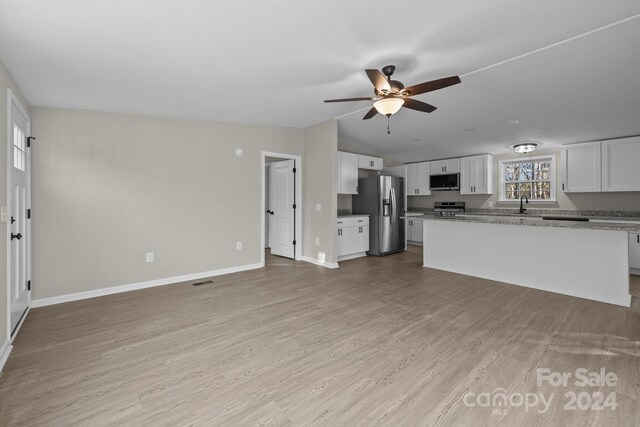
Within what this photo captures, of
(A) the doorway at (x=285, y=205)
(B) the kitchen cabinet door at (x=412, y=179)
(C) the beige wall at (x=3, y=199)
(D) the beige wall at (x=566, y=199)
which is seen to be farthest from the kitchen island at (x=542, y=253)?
(C) the beige wall at (x=3, y=199)

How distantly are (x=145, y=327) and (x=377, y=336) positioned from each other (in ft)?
7.07

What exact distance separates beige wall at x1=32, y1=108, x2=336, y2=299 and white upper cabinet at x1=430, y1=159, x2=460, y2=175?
3.53m

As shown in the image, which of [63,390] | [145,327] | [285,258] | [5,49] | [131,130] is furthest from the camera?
[285,258]

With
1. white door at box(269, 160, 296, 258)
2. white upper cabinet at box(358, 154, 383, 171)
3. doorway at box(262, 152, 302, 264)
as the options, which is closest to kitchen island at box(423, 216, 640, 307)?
white upper cabinet at box(358, 154, 383, 171)

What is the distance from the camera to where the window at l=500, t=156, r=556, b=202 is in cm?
595

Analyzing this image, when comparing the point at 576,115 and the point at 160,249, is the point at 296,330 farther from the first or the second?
the point at 576,115

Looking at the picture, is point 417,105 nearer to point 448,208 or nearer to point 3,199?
point 3,199

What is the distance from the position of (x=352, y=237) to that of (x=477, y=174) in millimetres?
3297

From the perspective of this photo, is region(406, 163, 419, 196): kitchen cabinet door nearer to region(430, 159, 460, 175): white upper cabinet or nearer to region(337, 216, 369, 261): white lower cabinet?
region(430, 159, 460, 175): white upper cabinet

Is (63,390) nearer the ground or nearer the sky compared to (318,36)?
nearer the ground

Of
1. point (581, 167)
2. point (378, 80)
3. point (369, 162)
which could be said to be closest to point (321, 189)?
point (369, 162)

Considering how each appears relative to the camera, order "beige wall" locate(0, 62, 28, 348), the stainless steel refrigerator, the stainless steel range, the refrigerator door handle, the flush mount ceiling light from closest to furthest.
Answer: "beige wall" locate(0, 62, 28, 348) < the flush mount ceiling light < the stainless steel refrigerator < the refrigerator door handle < the stainless steel range

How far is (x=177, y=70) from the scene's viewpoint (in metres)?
2.77

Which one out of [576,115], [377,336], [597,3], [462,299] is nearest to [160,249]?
[377,336]
